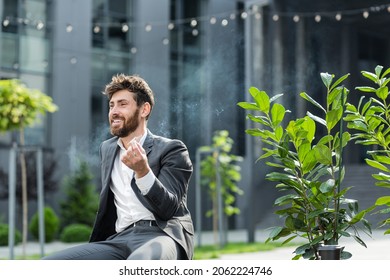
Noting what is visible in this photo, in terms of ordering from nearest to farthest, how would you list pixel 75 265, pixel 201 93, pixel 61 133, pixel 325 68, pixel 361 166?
pixel 75 265 < pixel 361 166 < pixel 325 68 < pixel 201 93 < pixel 61 133

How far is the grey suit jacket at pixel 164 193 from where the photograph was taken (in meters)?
1.71

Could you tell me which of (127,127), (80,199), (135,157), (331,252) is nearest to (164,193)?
(135,157)

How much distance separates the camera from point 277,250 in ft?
18.2

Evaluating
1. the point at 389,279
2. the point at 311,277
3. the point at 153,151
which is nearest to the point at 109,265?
the point at 153,151

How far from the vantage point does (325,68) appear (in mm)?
3461

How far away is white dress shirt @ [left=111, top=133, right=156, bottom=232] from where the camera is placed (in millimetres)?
1807

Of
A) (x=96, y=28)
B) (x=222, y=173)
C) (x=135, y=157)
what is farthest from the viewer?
(x=222, y=173)

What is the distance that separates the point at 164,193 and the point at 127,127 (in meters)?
0.28

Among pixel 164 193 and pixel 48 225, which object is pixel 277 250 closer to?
pixel 48 225

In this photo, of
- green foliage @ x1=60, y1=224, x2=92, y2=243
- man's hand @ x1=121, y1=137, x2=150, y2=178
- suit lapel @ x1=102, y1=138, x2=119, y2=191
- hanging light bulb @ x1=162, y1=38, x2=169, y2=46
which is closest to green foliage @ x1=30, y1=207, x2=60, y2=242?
green foliage @ x1=60, y1=224, x2=92, y2=243

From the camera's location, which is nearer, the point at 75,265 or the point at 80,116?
the point at 75,265

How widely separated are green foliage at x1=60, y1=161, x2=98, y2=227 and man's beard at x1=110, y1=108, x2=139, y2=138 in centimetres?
670

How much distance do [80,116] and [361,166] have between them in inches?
178

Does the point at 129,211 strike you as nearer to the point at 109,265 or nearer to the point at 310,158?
the point at 109,265
